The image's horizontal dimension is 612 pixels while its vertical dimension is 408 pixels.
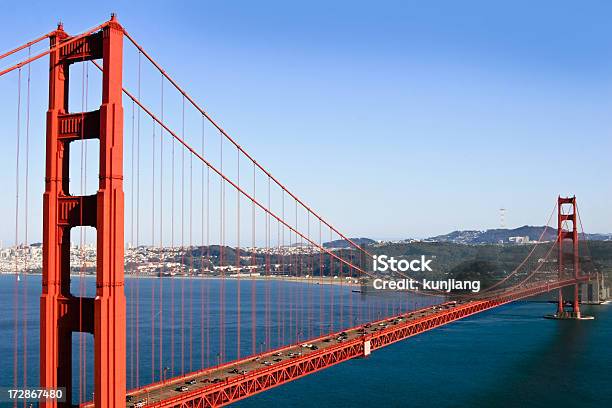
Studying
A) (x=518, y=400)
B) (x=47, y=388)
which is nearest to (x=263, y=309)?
(x=518, y=400)

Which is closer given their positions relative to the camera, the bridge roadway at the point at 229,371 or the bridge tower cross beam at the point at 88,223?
the bridge tower cross beam at the point at 88,223

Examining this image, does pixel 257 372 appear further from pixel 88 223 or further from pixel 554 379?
pixel 554 379

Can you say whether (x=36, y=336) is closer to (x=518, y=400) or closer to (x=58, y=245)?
(x=518, y=400)

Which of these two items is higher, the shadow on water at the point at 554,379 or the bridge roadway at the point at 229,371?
the bridge roadway at the point at 229,371

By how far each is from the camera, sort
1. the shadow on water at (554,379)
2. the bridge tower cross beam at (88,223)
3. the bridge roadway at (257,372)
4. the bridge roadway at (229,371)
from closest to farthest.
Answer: the bridge tower cross beam at (88,223), the bridge roadway at (257,372), the bridge roadway at (229,371), the shadow on water at (554,379)

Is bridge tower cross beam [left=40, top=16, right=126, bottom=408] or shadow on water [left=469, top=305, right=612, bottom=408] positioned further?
shadow on water [left=469, top=305, right=612, bottom=408]

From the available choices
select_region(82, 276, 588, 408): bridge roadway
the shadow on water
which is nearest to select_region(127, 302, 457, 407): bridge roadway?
select_region(82, 276, 588, 408): bridge roadway

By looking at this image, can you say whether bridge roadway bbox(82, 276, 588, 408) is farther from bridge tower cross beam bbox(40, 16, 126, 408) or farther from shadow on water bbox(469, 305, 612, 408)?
shadow on water bbox(469, 305, 612, 408)

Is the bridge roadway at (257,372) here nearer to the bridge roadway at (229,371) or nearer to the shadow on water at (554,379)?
the bridge roadway at (229,371)

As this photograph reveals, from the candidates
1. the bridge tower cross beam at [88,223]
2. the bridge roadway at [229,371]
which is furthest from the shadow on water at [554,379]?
the bridge tower cross beam at [88,223]
